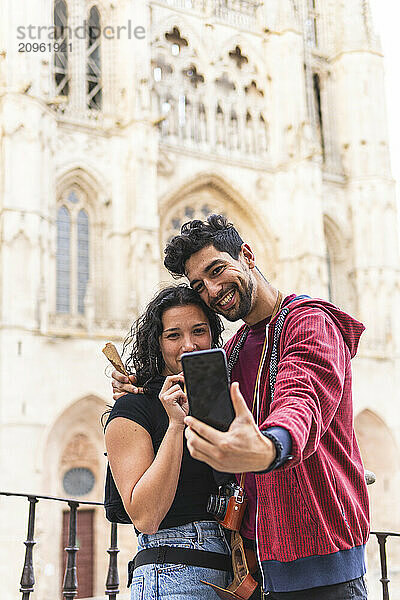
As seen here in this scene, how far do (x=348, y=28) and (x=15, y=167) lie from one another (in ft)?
37.8

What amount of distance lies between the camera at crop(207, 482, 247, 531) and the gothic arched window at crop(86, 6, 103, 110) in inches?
618

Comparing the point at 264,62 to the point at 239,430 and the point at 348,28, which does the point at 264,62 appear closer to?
the point at 348,28

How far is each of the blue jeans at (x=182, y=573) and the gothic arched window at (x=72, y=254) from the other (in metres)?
13.3

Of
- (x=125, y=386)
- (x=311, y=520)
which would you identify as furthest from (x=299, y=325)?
(x=125, y=386)

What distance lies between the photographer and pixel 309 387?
4.98 ft

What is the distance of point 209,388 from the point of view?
136 centimetres

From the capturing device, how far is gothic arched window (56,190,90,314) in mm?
15234

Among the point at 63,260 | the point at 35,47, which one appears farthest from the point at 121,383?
the point at 35,47

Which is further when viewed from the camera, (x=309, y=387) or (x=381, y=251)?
(x=381, y=251)

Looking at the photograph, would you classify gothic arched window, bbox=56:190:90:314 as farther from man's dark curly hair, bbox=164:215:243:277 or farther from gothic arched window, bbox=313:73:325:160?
man's dark curly hair, bbox=164:215:243:277

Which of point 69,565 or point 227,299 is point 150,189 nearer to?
point 69,565

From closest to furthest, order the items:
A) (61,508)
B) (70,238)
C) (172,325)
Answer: (172,325) → (61,508) → (70,238)

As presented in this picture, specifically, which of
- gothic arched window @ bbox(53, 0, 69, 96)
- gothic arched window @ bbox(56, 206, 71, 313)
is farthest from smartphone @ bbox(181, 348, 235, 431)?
gothic arched window @ bbox(53, 0, 69, 96)

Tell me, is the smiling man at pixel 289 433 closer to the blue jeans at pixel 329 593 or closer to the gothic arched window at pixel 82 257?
the blue jeans at pixel 329 593
